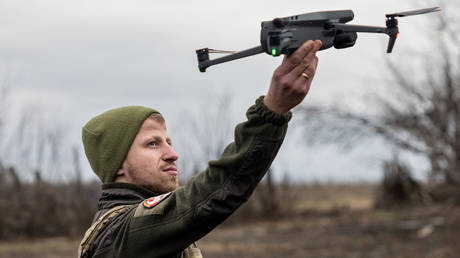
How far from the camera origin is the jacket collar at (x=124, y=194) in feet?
8.77

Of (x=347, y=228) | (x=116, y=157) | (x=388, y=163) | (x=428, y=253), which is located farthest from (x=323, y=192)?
(x=116, y=157)

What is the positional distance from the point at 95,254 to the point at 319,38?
3.87 feet

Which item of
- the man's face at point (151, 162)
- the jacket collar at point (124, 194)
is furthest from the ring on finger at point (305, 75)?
the jacket collar at point (124, 194)

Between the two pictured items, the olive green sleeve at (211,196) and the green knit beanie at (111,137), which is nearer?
the olive green sleeve at (211,196)

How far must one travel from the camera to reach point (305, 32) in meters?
2.01

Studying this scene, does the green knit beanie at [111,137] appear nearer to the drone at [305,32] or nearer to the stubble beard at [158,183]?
the stubble beard at [158,183]

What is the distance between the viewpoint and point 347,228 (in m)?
15.8

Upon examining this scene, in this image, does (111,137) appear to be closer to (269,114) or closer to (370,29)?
(269,114)

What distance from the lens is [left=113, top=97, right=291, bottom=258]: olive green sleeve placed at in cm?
203

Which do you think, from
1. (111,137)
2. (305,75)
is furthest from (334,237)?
(305,75)

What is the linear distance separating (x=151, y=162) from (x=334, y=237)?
41.0 feet

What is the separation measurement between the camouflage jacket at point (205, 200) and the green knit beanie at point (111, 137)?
423 mm

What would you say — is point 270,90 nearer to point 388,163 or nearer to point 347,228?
point 347,228

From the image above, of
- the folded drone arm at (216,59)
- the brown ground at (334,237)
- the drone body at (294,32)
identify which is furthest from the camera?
the brown ground at (334,237)
